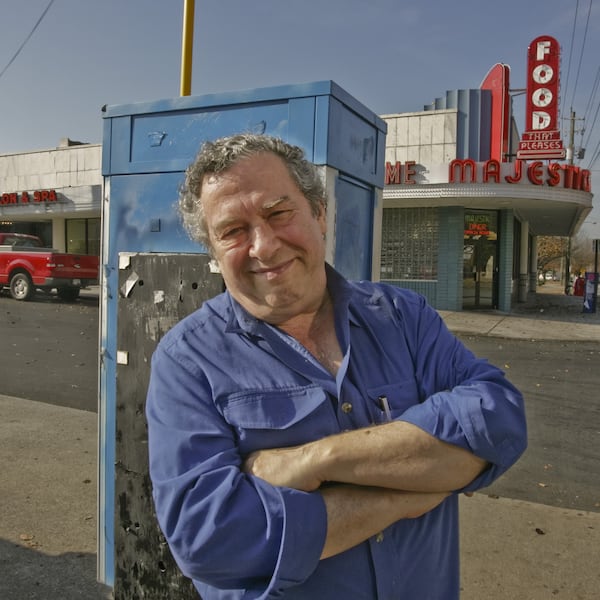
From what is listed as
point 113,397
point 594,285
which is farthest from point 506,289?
point 113,397

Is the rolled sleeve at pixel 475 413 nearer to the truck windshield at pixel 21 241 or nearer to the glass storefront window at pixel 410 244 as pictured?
the glass storefront window at pixel 410 244

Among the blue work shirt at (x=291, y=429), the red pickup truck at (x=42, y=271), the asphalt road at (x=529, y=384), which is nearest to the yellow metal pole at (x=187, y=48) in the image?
the blue work shirt at (x=291, y=429)

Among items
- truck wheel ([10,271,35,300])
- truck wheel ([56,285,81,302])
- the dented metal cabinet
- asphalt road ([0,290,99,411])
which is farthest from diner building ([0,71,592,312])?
the dented metal cabinet

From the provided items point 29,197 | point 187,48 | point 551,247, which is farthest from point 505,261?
point 551,247

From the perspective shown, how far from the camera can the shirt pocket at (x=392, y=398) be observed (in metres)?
1.49

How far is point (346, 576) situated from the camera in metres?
1.38

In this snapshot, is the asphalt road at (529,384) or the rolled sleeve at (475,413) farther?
the asphalt road at (529,384)

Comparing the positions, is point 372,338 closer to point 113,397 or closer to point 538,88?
point 113,397

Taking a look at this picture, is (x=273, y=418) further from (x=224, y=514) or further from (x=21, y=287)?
(x=21, y=287)

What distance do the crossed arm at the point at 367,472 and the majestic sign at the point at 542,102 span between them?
16.2 metres

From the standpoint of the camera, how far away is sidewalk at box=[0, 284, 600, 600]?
3.03 meters

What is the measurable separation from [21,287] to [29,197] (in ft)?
27.3

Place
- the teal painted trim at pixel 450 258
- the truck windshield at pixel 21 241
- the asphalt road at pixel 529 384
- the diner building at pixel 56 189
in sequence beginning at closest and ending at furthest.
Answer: the asphalt road at pixel 529 384
the teal painted trim at pixel 450 258
the truck windshield at pixel 21 241
the diner building at pixel 56 189

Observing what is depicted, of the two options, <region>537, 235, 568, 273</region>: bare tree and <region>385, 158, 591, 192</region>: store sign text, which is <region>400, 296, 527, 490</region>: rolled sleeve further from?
Answer: <region>537, 235, 568, 273</region>: bare tree
